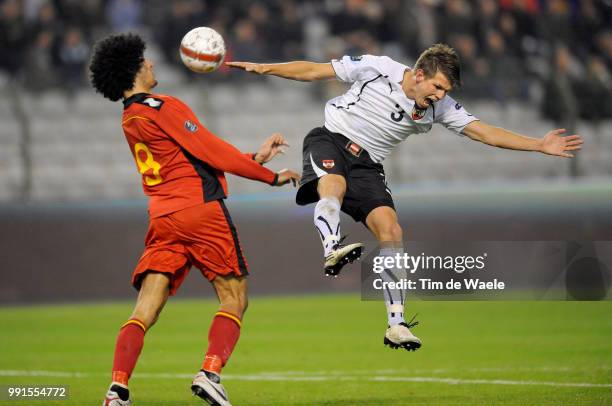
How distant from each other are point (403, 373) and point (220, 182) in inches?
135

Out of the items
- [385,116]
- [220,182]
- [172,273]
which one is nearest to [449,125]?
[385,116]

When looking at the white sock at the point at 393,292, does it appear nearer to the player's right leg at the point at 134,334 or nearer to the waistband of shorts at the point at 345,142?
the waistband of shorts at the point at 345,142

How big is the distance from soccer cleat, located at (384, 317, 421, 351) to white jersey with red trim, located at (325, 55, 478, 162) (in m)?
1.45

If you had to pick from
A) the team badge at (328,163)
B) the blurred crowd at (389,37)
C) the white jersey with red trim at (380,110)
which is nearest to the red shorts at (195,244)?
the team badge at (328,163)

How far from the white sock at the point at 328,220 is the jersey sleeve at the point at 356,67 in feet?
3.33

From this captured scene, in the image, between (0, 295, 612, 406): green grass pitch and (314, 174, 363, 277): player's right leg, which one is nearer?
(314, 174, 363, 277): player's right leg

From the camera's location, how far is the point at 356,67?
27.9ft

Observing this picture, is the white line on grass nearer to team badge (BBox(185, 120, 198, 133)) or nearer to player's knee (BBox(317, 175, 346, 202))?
player's knee (BBox(317, 175, 346, 202))

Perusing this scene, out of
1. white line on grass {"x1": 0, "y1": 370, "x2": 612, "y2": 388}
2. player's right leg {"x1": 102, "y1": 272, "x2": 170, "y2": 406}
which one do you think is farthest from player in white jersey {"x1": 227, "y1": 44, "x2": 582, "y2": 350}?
white line on grass {"x1": 0, "y1": 370, "x2": 612, "y2": 388}

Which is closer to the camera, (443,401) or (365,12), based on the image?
(443,401)

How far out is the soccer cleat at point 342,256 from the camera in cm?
762

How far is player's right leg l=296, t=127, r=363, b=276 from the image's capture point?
25.4ft

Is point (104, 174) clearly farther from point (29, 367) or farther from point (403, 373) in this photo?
point (403, 373)

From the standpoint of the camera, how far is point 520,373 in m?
9.98
